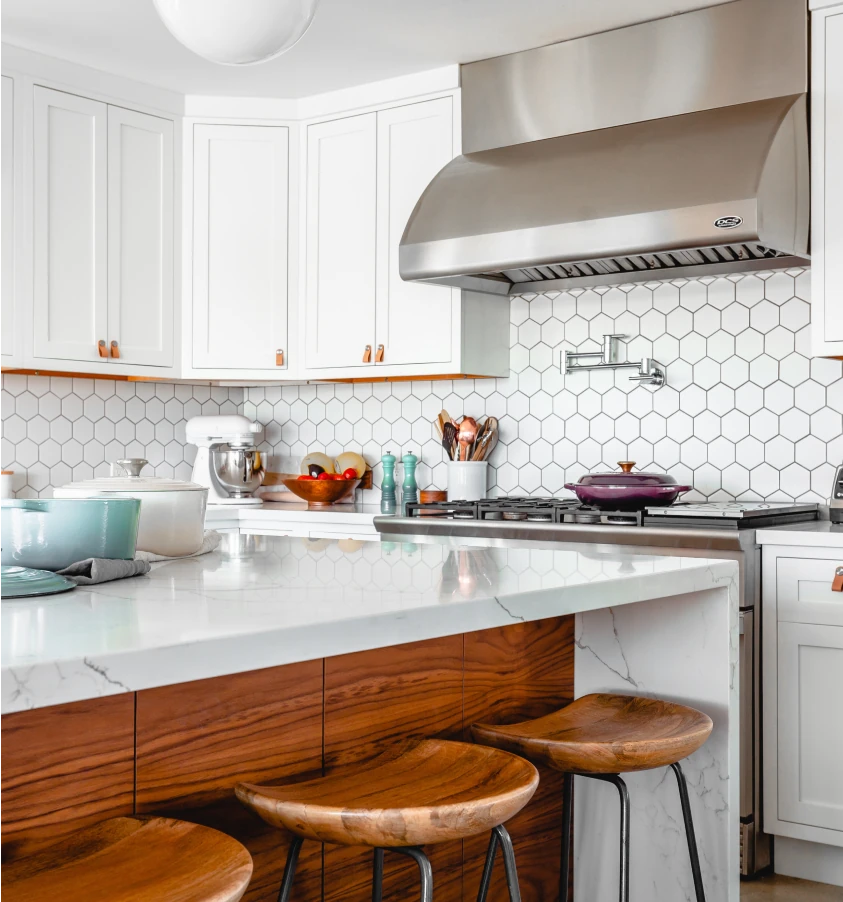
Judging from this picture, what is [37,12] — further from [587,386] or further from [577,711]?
[577,711]

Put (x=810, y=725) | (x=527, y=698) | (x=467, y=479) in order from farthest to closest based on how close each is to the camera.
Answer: (x=467, y=479) → (x=810, y=725) → (x=527, y=698)

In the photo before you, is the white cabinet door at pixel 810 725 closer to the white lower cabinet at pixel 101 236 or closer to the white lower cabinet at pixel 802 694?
the white lower cabinet at pixel 802 694

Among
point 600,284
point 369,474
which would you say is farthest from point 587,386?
point 369,474

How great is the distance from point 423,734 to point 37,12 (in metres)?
2.70

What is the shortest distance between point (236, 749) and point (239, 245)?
295 centimetres

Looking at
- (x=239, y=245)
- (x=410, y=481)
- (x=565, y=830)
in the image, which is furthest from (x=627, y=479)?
(x=239, y=245)

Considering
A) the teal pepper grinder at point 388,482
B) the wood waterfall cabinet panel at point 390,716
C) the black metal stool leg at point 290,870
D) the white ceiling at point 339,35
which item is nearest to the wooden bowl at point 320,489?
the teal pepper grinder at point 388,482

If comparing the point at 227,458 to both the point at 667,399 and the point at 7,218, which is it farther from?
the point at 667,399

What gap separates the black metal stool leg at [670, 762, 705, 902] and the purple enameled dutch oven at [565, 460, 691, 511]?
4.37ft

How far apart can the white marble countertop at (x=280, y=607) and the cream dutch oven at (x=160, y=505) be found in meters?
0.05

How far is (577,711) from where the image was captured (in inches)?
72.9

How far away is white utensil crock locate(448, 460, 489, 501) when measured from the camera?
12.5 ft

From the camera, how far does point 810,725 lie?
2682 millimetres

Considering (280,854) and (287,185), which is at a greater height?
(287,185)
